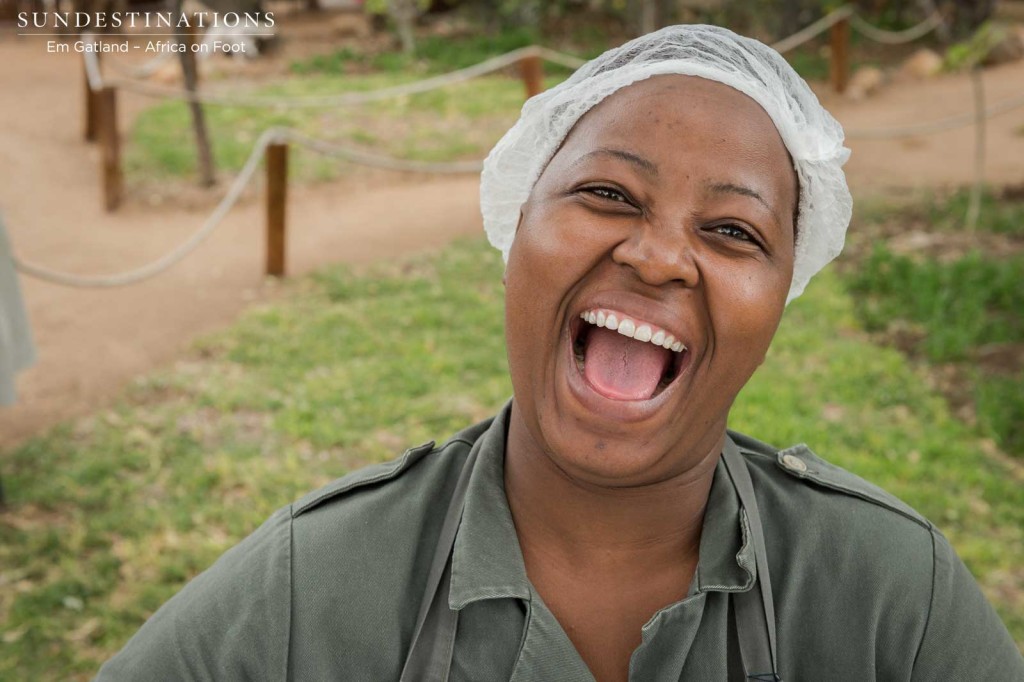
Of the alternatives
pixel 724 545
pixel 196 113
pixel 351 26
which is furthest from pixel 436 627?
pixel 351 26

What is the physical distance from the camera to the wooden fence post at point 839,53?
38.2ft

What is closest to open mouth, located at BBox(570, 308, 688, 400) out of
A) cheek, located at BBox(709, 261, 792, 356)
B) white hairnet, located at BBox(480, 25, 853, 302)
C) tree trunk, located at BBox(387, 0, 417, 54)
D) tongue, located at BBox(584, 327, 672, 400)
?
tongue, located at BBox(584, 327, 672, 400)

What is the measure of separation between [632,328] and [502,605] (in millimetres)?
490

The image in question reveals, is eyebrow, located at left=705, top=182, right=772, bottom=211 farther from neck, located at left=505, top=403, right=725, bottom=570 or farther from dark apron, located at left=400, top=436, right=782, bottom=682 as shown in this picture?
dark apron, located at left=400, top=436, right=782, bottom=682

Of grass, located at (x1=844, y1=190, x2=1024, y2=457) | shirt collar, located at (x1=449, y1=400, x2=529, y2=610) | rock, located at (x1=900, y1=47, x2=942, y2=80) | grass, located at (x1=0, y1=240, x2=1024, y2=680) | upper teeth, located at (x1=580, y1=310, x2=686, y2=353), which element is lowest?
grass, located at (x1=0, y1=240, x2=1024, y2=680)

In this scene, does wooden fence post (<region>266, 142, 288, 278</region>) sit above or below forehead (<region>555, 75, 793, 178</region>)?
below

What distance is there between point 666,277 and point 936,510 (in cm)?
318

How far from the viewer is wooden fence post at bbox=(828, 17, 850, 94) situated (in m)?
11.7

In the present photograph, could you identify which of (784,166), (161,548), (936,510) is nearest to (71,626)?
(161,548)

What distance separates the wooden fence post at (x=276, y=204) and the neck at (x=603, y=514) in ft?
17.0

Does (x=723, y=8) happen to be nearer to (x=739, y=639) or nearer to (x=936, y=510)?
(x=936, y=510)

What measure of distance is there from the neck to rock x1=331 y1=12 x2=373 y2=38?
13.5 m

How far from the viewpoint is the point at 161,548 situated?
404 cm

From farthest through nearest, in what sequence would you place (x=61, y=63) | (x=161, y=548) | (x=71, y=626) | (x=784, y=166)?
1. (x=61, y=63)
2. (x=161, y=548)
3. (x=71, y=626)
4. (x=784, y=166)
